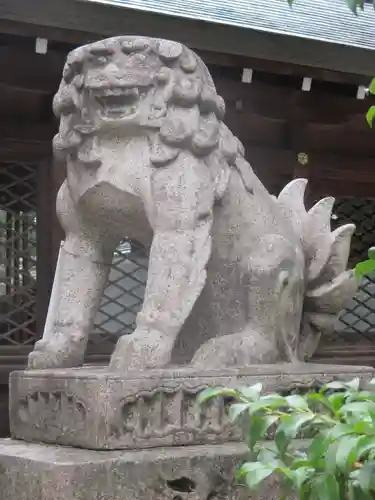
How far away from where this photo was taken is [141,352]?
238 cm

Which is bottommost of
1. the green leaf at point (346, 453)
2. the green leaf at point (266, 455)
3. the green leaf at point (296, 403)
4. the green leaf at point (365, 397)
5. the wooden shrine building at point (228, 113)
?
the wooden shrine building at point (228, 113)

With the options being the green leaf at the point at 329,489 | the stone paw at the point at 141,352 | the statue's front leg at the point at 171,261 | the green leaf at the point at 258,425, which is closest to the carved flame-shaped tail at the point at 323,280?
the statue's front leg at the point at 171,261

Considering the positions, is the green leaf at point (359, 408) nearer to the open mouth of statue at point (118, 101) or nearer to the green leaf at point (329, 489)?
the green leaf at point (329, 489)

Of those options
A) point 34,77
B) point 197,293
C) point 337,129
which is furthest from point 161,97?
point 337,129

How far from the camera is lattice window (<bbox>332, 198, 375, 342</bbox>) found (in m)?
6.16

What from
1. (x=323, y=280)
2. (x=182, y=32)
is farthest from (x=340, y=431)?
(x=182, y=32)

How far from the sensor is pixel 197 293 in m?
2.49

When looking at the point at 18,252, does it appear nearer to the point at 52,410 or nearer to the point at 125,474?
the point at 52,410

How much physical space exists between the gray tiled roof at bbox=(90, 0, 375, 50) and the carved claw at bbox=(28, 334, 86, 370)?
2583 millimetres

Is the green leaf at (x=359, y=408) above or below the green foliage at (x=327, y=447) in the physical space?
above

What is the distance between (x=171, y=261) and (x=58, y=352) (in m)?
0.44

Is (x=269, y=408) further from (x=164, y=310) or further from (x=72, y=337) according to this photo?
(x=72, y=337)

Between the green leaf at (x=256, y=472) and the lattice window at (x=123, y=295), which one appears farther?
the lattice window at (x=123, y=295)

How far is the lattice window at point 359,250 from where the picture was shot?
20.2ft
